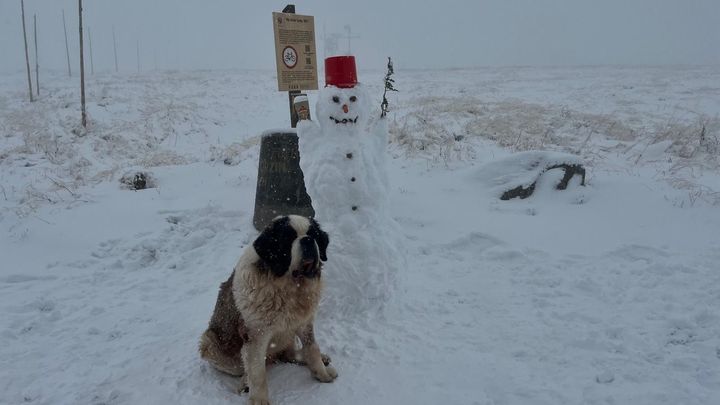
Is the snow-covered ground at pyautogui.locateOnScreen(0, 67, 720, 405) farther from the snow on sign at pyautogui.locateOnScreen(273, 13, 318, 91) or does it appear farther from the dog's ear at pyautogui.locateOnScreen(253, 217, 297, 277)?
the snow on sign at pyautogui.locateOnScreen(273, 13, 318, 91)

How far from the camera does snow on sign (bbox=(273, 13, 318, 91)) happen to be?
538 cm

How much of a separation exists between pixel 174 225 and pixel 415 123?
903 centimetres

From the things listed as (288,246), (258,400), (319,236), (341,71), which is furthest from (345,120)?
(258,400)

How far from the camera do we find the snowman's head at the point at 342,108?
158 inches

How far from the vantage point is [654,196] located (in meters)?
6.53

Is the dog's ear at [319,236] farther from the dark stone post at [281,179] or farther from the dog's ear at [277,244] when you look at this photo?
the dark stone post at [281,179]

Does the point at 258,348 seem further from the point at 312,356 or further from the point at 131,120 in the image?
the point at 131,120

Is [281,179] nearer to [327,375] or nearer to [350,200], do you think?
[350,200]

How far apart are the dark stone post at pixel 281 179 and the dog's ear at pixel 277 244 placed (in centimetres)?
310

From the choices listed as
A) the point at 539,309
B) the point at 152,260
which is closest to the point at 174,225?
the point at 152,260

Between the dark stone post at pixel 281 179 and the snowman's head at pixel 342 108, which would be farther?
the dark stone post at pixel 281 179

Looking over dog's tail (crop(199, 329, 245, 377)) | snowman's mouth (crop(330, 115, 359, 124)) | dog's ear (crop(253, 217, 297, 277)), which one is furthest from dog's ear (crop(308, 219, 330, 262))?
snowman's mouth (crop(330, 115, 359, 124))

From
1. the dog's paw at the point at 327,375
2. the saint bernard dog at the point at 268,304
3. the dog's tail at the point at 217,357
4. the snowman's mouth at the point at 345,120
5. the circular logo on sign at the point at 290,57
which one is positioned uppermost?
the circular logo on sign at the point at 290,57

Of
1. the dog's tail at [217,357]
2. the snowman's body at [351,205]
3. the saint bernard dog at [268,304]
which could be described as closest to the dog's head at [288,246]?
the saint bernard dog at [268,304]
